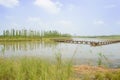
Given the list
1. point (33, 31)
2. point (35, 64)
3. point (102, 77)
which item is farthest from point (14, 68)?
point (33, 31)

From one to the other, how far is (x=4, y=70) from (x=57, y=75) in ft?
9.42

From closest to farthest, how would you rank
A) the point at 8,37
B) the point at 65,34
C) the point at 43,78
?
the point at 43,78
the point at 8,37
the point at 65,34

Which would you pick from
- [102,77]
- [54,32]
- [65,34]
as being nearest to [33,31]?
[54,32]

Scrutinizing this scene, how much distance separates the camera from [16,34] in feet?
268

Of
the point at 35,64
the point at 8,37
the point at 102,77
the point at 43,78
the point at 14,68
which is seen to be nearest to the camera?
the point at 43,78

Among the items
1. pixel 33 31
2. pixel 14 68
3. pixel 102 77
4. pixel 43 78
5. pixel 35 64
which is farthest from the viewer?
pixel 33 31

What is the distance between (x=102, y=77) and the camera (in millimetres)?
8594

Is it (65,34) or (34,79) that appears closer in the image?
(34,79)

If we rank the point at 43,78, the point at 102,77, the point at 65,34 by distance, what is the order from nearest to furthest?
the point at 43,78 < the point at 102,77 < the point at 65,34

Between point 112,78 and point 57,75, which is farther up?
point 57,75

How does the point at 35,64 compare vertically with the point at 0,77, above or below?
above

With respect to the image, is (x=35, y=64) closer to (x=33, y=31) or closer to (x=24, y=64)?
(x=24, y=64)

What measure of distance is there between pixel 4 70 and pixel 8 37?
73646 mm

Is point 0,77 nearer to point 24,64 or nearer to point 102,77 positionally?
point 24,64
